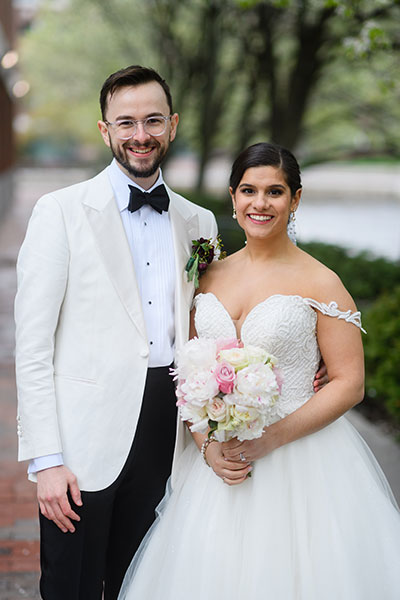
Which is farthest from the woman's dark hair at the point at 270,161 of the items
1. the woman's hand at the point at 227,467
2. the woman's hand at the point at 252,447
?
the woman's hand at the point at 227,467

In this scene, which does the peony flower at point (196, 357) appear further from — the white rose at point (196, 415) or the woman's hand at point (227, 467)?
the woman's hand at point (227, 467)

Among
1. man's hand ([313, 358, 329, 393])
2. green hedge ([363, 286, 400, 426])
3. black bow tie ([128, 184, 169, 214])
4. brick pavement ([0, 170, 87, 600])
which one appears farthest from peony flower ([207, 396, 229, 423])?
green hedge ([363, 286, 400, 426])

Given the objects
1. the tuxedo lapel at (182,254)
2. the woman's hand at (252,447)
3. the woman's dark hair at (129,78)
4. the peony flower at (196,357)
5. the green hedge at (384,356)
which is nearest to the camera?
the peony flower at (196,357)

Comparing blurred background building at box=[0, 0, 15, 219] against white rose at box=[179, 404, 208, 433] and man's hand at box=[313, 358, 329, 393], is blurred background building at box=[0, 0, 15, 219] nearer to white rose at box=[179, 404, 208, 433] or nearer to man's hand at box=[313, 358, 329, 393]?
man's hand at box=[313, 358, 329, 393]

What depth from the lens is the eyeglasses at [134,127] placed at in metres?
2.96

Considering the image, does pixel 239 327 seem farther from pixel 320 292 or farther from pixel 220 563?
pixel 220 563

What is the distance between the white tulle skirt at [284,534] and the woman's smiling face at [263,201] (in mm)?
885

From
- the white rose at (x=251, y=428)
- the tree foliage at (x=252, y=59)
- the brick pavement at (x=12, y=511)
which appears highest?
the tree foliage at (x=252, y=59)

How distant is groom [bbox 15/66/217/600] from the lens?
9.42 ft

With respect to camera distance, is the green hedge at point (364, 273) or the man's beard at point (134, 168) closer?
the man's beard at point (134, 168)

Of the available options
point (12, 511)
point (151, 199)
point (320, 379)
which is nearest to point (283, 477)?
point (320, 379)

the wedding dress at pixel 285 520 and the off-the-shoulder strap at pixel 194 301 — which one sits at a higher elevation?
the off-the-shoulder strap at pixel 194 301

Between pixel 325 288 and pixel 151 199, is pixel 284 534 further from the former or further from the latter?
pixel 151 199

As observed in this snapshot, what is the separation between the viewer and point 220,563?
2912 millimetres
